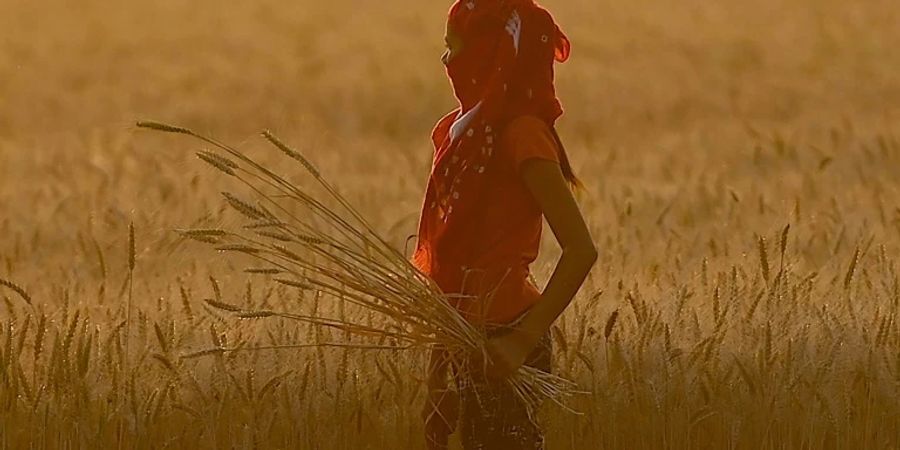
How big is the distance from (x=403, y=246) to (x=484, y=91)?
211cm

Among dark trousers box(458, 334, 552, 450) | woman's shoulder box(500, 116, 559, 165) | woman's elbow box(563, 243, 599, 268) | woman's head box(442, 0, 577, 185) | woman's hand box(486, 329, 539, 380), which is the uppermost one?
woman's head box(442, 0, 577, 185)

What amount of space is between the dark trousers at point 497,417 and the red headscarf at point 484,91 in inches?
6.9

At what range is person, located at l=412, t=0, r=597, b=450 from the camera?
2.66m

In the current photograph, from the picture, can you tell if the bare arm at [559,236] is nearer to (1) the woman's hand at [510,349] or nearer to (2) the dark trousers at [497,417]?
(1) the woman's hand at [510,349]

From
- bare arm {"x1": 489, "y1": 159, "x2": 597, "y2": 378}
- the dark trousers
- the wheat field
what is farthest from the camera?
the wheat field

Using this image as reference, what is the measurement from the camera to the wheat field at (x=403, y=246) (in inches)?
126

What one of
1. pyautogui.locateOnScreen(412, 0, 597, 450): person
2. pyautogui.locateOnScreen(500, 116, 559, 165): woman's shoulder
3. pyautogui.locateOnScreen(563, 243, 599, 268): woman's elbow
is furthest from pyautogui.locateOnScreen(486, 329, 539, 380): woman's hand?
pyautogui.locateOnScreen(500, 116, 559, 165): woman's shoulder

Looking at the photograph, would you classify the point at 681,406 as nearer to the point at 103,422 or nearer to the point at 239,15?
the point at 103,422

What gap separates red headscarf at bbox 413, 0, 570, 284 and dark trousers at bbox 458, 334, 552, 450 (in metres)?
0.18

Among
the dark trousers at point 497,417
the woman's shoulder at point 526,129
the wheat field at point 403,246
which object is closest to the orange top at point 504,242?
the woman's shoulder at point 526,129

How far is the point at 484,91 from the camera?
2.75m

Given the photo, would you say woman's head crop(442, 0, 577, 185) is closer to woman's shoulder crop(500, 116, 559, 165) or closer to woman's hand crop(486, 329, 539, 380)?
woman's shoulder crop(500, 116, 559, 165)

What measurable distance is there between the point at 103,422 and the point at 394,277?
0.57m

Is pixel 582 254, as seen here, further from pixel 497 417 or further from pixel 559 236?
pixel 497 417
